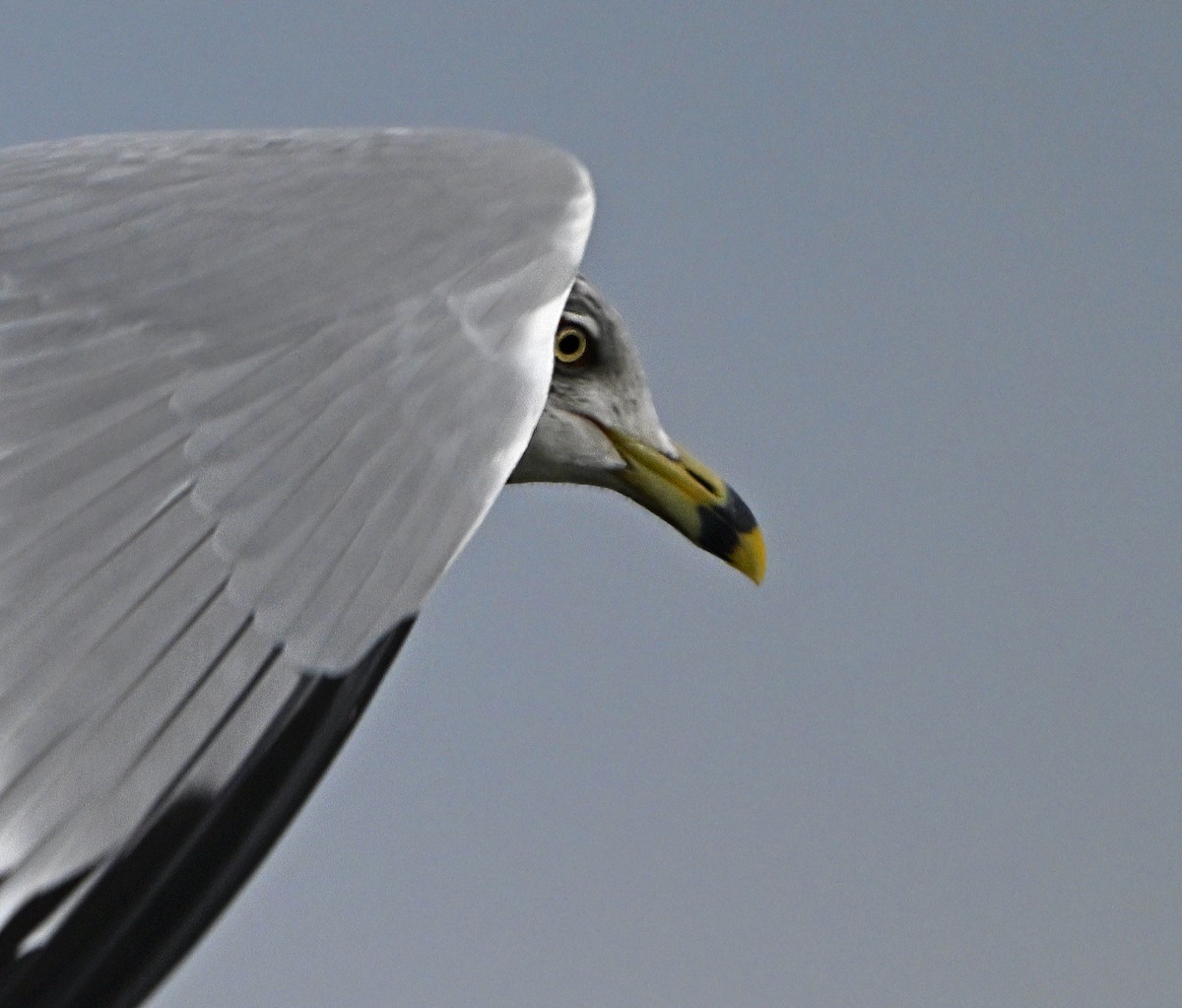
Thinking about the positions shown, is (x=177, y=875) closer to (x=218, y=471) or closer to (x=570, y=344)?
(x=218, y=471)

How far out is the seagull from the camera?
170 centimetres

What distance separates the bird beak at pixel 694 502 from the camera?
3738 millimetres

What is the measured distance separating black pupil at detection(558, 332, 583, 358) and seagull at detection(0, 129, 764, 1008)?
1058 mm

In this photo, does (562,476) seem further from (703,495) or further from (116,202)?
(116,202)

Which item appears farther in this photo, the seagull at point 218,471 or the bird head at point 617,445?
the bird head at point 617,445

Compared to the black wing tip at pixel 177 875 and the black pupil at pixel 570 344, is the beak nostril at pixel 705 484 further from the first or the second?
the black wing tip at pixel 177 875

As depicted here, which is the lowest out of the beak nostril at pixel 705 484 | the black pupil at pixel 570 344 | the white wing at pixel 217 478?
the beak nostril at pixel 705 484

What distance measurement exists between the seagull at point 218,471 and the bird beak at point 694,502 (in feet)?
3.97

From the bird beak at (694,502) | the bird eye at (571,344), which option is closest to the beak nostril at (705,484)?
the bird beak at (694,502)

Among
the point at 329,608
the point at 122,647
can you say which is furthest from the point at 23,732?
the point at 329,608

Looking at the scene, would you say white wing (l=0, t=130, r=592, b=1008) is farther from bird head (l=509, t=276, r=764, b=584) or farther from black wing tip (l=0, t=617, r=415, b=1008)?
bird head (l=509, t=276, r=764, b=584)

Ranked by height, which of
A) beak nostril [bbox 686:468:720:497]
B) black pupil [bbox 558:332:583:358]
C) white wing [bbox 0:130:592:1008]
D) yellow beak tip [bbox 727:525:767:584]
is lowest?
yellow beak tip [bbox 727:525:767:584]

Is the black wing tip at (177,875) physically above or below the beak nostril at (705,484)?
above

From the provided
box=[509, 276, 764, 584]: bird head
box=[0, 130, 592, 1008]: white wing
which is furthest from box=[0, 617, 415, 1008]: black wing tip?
box=[509, 276, 764, 584]: bird head
